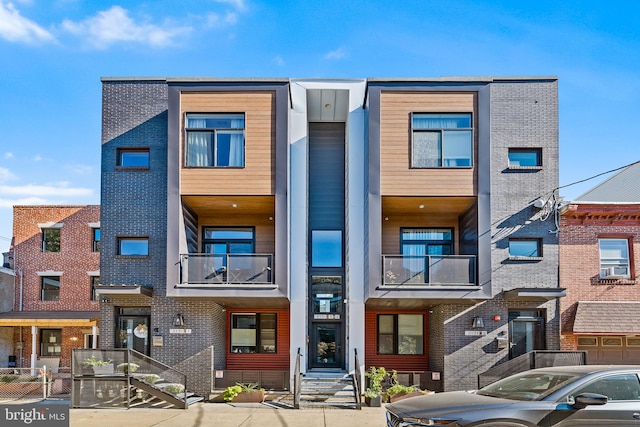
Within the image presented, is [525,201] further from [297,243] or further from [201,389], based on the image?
[201,389]

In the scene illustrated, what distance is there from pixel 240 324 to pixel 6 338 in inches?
458

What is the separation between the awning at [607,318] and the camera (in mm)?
14328

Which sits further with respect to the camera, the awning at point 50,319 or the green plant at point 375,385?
the awning at point 50,319

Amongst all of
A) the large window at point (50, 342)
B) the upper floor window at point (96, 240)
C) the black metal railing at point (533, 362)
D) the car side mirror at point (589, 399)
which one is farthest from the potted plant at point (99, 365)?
the car side mirror at point (589, 399)

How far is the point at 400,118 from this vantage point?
14.2 m

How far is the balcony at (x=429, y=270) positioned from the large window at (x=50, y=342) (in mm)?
15249

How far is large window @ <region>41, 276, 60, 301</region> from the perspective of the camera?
74.3ft

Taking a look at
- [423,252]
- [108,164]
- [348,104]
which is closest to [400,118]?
[348,104]

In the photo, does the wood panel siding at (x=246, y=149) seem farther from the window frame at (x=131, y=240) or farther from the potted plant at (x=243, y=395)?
the potted plant at (x=243, y=395)

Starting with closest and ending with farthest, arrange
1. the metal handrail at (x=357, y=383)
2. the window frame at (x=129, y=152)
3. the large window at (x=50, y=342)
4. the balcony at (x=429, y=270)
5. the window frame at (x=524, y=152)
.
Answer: the metal handrail at (x=357, y=383) → the balcony at (x=429, y=270) → the window frame at (x=524, y=152) → the window frame at (x=129, y=152) → the large window at (x=50, y=342)

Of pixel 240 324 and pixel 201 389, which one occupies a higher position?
pixel 240 324

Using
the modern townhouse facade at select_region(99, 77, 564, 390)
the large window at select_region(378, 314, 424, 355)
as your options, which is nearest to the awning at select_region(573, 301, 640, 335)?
the modern townhouse facade at select_region(99, 77, 564, 390)

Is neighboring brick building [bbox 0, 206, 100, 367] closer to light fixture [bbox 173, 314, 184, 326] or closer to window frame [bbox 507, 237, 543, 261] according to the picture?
light fixture [bbox 173, 314, 184, 326]

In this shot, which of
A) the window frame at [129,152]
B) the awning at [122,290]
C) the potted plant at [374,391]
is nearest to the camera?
the potted plant at [374,391]
